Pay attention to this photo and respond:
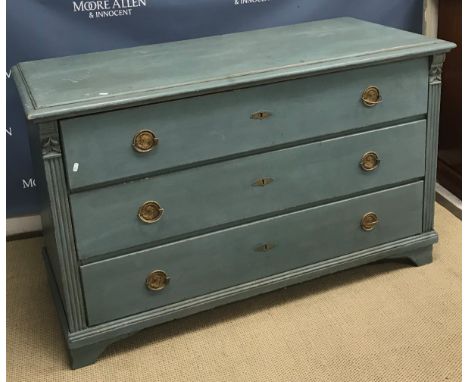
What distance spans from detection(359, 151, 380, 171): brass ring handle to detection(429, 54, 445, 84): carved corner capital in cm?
31

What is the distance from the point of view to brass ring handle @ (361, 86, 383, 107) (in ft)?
6.99

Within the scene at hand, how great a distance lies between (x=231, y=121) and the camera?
6.48 ft

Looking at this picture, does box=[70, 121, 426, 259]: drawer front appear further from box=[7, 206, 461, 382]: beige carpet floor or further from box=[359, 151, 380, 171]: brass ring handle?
box=[7, 206, 461, 382]: beige carpet floor

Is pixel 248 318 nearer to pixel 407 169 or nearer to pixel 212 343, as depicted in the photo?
pixel 212 343

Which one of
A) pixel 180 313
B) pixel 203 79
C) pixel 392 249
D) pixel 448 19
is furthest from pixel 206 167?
pixel 448 19

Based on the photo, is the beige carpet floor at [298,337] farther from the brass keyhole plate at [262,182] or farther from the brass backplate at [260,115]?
the brass backplate at [260,115]

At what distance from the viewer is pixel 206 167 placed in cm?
200

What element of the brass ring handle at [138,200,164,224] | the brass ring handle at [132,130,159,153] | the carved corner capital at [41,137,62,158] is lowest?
the brass ring handle at [138,200,164,224]

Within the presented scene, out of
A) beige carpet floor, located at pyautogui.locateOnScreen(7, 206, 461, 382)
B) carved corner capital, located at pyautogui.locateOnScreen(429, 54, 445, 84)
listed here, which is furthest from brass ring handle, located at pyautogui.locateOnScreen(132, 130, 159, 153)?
carved corner capital, located at pyautogui.locateOnScreen(429, 54, 445, 84)

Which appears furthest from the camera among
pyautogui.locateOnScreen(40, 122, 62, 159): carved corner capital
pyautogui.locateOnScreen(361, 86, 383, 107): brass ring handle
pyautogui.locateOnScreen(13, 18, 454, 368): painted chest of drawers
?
pyautogui.locateOnScreen(361, 86, 383, 107): brass ring handle

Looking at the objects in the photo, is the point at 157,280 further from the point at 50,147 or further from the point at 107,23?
the point at 107,23

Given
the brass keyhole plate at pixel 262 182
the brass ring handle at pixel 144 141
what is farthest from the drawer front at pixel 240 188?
the brass ring handle at pixel 144 141

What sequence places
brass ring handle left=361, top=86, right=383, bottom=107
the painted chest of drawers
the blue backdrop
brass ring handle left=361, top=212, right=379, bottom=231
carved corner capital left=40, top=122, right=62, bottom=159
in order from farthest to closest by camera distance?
the blue backdrop, brass ring handle left=361, top=212, right=379, bottom=231, brass ring handle left=361, top=86, right=383, bottom=107, the painted chest of drawers, carved corner capital left=40, top=122, right=62, bottom=159
